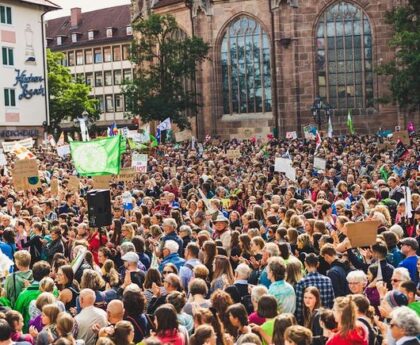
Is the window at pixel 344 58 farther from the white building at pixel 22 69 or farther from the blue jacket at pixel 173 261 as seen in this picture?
the blue jacket at pixel 173 261

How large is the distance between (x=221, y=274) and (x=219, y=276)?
36 millimetres

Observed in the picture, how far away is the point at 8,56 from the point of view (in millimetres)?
53875

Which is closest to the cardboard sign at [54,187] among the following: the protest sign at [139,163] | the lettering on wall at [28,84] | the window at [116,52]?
the protest sign at [139,163]

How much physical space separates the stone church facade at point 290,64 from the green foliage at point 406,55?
13.6ft

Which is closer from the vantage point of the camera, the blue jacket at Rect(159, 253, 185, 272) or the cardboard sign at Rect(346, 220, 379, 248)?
the cardboard sign at Rect(346, 220, 379, 248)

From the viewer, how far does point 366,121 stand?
47.7 metres

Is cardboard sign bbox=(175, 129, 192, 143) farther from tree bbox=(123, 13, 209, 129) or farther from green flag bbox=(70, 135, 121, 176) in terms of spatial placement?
green flag bbox=(70, 135, 121, 176)

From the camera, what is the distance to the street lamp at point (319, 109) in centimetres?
4388

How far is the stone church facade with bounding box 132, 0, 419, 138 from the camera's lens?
4759 centimetres

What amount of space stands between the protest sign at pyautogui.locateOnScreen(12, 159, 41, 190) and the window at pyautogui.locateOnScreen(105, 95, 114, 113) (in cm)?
6932

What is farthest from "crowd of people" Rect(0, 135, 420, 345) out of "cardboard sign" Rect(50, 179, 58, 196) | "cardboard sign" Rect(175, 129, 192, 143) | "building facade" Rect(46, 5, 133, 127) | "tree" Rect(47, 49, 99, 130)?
"building facade" Rect(46, 5, 133, 127)

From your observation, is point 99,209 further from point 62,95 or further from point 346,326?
point 62,95

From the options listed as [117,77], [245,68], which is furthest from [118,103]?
[245,68]

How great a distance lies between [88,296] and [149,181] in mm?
15166
